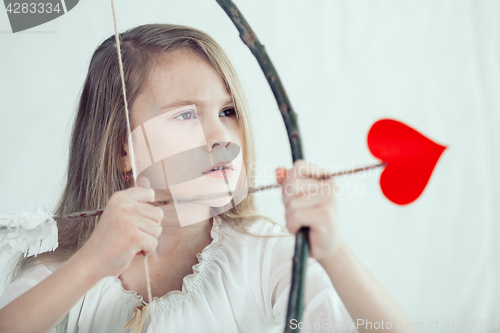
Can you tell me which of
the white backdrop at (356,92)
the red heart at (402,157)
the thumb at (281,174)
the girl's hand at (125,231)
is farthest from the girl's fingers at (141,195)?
the white backdrop at (356,92)

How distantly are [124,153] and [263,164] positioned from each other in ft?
1.26

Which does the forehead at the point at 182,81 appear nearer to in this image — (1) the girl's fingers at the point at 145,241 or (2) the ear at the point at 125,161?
(2) the ear at the point at 125,161

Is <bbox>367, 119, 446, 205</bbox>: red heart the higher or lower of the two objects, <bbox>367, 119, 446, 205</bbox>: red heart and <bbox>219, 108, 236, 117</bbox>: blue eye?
the lower

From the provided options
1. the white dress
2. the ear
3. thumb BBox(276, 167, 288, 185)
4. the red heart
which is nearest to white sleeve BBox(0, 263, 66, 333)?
the white dress

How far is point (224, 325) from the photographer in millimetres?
608

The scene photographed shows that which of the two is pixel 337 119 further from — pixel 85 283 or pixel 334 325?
pixel 85 283

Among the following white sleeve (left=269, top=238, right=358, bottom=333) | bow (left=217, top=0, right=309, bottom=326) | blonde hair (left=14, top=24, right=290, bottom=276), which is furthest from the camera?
blonde hair (left=14, top=24, right=290, bottom=276)

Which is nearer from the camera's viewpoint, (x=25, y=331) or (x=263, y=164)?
(x=25, y=331)

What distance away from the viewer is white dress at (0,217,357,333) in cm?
60

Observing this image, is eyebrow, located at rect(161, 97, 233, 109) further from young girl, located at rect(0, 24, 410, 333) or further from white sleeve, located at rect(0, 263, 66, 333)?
white sleeve, located at rect(0, 263, 66, 333)

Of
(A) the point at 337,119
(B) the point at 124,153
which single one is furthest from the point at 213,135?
(A) the point at 337,119

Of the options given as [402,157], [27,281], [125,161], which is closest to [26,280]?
[27,281]

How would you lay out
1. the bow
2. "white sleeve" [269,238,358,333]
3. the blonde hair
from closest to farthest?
the bow < "white sleeve" [269,238,358,333] < the blonde hair

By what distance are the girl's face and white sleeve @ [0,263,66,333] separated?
231 millimetres
